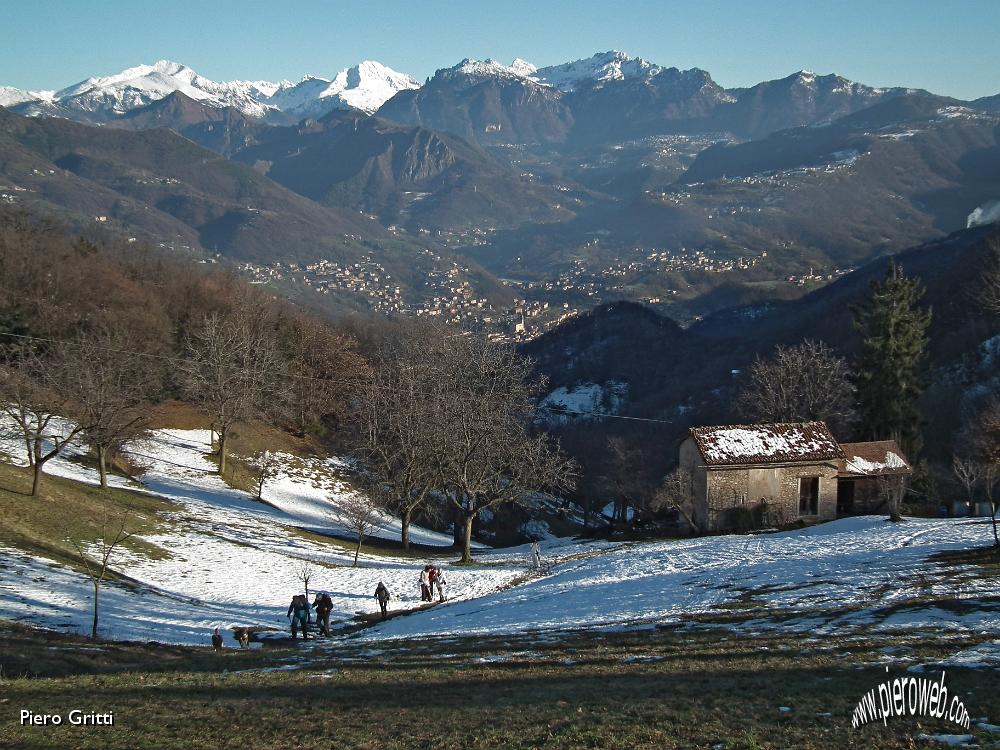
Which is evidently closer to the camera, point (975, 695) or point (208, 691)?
point (975, 695)

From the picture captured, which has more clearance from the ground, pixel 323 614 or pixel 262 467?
pixel 262 467

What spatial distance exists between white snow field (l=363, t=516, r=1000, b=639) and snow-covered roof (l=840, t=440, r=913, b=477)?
976 cm

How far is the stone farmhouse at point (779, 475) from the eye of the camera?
40875 millimetres

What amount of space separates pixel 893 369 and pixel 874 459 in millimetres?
6274

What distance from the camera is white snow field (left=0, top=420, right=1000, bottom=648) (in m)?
17.8

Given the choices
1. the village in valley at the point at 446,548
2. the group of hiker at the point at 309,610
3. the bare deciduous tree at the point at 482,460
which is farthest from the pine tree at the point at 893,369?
the group of hiker at the point at 309,610

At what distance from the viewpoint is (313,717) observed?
11.3 meters

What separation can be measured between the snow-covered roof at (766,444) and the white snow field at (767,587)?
350 inches

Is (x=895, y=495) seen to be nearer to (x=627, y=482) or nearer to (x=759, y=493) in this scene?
(x=759, y=493)

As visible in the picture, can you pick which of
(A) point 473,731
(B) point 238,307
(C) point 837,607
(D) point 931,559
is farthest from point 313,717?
(B) point 238,307

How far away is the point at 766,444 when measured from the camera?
1640 inches

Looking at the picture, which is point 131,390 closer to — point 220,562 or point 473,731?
point 220,562

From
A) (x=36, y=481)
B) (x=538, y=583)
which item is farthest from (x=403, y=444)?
(x=36, y=481)

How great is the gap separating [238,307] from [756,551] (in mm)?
50535
